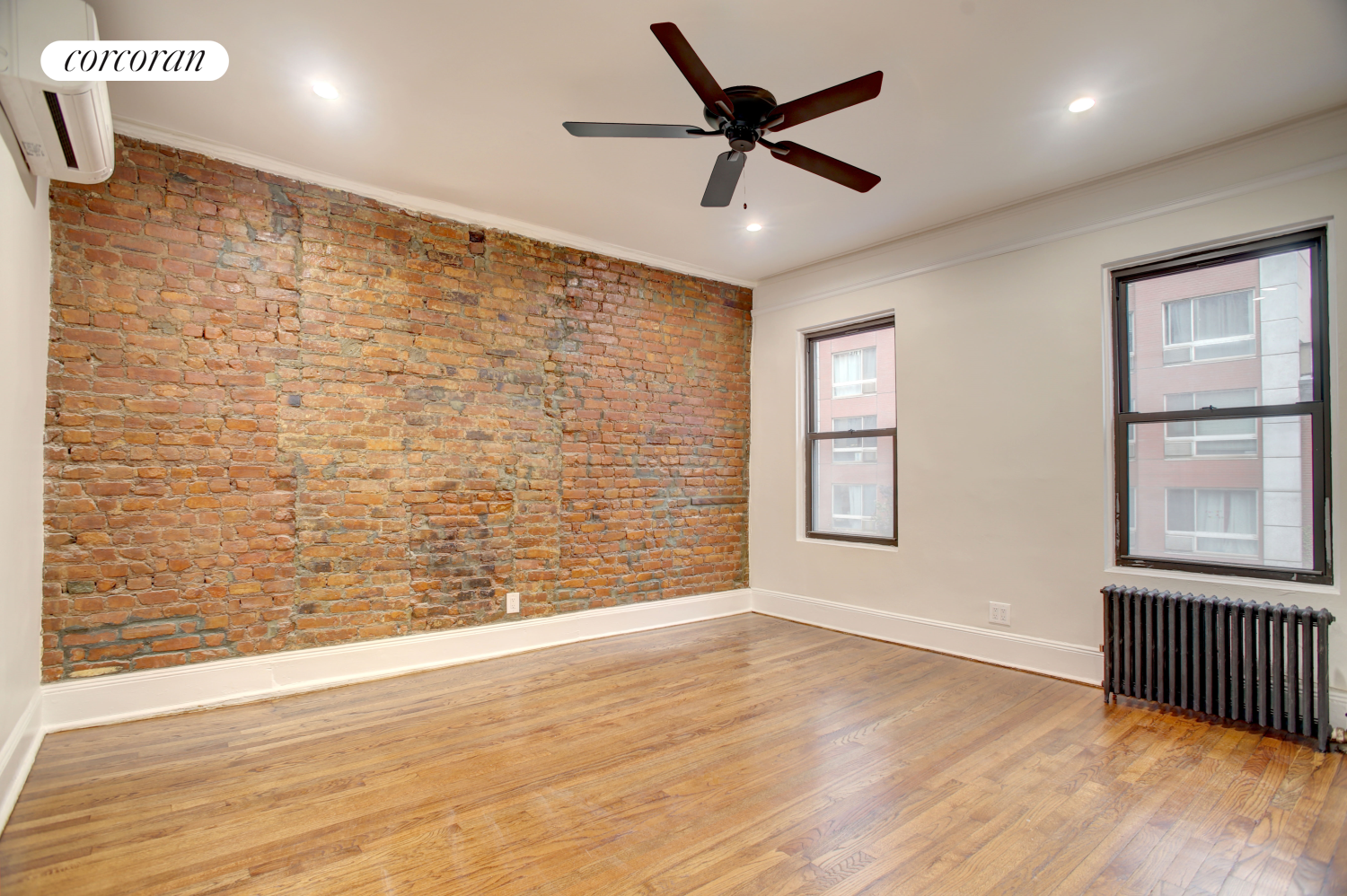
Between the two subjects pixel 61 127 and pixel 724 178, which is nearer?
pixel 61 127

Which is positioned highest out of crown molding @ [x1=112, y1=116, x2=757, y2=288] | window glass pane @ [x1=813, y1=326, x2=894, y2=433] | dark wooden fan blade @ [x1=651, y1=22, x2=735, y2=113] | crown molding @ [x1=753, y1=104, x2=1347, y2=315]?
crown molding @ [x1=112, y1=116, x2=757, y2=288]

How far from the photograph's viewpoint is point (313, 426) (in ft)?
11.5

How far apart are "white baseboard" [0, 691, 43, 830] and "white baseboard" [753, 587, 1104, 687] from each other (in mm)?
4411

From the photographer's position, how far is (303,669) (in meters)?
3.41

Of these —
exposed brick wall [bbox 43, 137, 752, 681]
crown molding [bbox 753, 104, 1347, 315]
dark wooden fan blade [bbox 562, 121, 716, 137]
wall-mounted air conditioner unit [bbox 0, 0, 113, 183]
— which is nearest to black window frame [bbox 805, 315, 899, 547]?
crown molding [bbox 753, 104, 1347, 315]

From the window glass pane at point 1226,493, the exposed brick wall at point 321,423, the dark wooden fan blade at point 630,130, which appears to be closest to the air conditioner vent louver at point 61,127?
the exposed brick wall at point 321,423

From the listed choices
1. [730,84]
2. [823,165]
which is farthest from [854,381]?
[730,84]

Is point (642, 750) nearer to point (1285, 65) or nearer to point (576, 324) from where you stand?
point (576, 324)

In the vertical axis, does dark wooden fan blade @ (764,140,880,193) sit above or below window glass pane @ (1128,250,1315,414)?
above

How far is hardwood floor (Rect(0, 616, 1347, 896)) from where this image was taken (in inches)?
72.4

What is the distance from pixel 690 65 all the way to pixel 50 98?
2170 millimetres

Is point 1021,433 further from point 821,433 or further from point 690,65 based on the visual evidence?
point 690,65

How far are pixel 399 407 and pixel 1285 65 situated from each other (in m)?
4.51

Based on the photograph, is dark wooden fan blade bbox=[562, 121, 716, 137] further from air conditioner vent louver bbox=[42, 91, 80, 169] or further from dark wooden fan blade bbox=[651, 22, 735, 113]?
air conditioner vent louver bbox=[42, 91, 80, 169]
